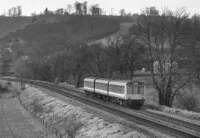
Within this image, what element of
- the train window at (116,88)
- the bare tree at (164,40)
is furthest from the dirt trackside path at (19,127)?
the bare tree at (164,40)

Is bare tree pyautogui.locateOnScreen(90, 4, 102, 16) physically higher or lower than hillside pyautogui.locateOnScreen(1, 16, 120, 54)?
higher

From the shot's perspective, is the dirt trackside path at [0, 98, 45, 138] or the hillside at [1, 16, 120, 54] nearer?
the dirt trackside path at [0, 98, 45, 138]

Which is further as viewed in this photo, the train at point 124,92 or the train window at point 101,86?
the train window at point 101,86

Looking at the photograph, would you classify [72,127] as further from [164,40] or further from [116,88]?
[164,40]

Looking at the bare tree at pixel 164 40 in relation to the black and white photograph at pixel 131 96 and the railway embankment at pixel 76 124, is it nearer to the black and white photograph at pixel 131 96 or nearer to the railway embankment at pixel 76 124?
the black and white photograph at pixel 131 96

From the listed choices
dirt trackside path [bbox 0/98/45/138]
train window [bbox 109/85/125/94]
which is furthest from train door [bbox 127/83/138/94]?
dirt trackside path [bbox 0/98/45/138]

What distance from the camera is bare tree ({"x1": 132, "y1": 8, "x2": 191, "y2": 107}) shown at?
37.7 metres

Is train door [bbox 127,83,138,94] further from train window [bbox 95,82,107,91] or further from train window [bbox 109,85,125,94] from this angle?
train window [bbox 95,82,107,91]

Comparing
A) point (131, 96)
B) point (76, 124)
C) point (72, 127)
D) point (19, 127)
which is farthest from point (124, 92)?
point (19, 127)

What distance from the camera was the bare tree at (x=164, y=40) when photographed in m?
37.7

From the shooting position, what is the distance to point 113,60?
63.8 m

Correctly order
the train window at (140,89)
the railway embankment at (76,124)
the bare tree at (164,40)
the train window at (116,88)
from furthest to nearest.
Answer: the bare tree at (164,40) < the train window at (116,88) < the train window at (140,89) < the railway embankment at (76,124)

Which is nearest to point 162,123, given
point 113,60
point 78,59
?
point 113,60

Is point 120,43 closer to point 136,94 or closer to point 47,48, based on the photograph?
point 136,94
